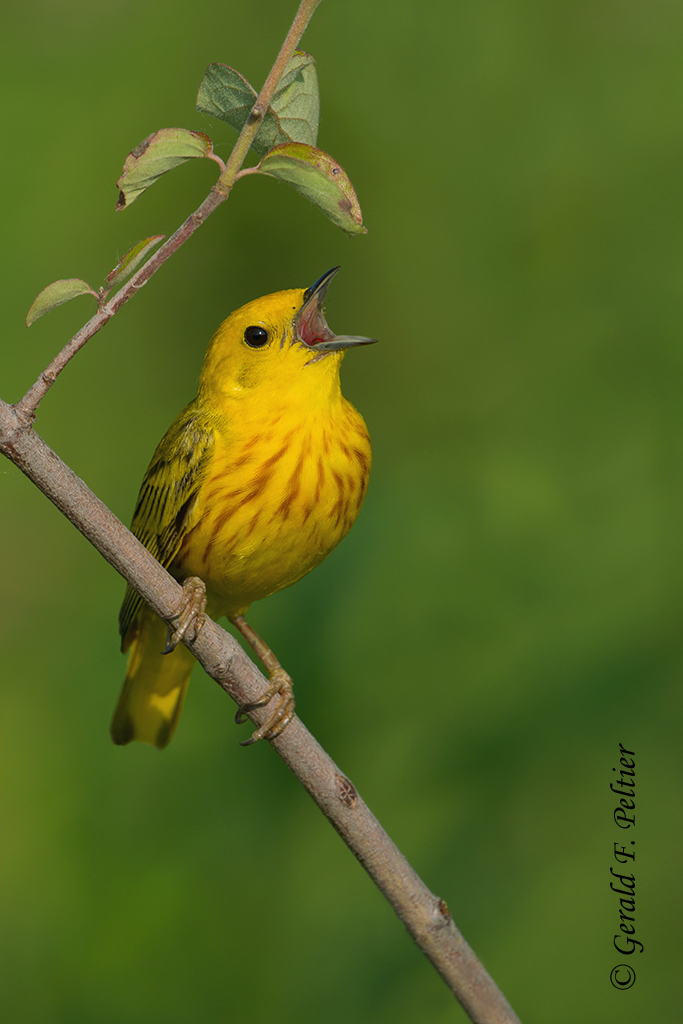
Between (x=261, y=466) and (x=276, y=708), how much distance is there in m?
0.60

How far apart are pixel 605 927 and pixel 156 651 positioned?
146 centimetres

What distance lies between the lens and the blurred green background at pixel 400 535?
2.53 meters

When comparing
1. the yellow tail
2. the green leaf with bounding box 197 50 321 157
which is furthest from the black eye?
the green leaf with bounding box 197 50 321 157

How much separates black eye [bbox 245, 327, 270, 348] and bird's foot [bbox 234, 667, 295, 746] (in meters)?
0.83

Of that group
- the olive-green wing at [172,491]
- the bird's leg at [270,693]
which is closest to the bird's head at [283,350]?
the olive-green wing at [172,491]

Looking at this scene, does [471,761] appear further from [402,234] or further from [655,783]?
[402,234]

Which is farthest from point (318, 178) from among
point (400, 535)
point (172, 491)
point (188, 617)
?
point (400, 535)

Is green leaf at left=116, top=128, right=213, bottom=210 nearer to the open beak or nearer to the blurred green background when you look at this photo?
the blurred green background

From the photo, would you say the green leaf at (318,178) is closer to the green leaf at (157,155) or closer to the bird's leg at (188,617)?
the green leaf at (157,155)

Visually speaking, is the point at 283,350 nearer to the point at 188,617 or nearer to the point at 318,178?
the point at 188,617

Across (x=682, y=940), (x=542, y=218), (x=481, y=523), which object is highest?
(x=542, y=218)

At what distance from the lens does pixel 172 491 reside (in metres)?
2.54

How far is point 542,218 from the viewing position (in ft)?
11.8

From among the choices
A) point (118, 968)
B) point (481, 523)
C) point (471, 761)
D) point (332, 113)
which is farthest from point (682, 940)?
point (332, 113)
